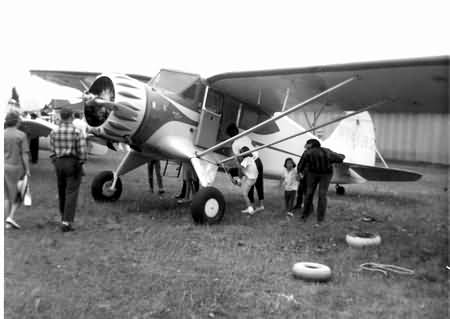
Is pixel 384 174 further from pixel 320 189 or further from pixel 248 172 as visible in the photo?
pixel 248 172

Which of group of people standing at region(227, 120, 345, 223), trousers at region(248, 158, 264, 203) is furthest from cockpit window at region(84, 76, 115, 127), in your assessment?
trousers at region(248, 158, 264, 203)

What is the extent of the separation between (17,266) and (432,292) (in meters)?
4.19

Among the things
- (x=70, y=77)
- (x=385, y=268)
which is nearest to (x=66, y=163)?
(x=385, y=268)

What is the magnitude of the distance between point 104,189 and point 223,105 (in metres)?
2.88

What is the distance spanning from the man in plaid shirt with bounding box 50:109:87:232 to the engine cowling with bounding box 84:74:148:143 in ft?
2.64

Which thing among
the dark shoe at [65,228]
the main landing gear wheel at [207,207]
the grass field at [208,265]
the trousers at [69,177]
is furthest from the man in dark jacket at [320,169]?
the dark shoe at [65,228]

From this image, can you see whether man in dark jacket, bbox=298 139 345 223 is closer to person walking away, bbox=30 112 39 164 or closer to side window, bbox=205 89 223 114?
side window, bbox=205 89 223 114

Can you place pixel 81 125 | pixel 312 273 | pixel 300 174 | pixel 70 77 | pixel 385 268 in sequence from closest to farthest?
pixel 312 273
pixel 385 268
pixel 300 174
pixel 70 77
pixel 81 125

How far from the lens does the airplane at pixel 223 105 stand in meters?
6.12

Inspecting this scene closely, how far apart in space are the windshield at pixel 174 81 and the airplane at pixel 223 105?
0.06ft

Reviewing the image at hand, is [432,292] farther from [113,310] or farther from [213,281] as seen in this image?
[113,310]

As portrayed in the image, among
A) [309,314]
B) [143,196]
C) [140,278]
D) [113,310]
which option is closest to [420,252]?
[309,314]

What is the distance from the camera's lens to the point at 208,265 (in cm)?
482

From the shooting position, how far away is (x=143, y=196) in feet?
31.7
